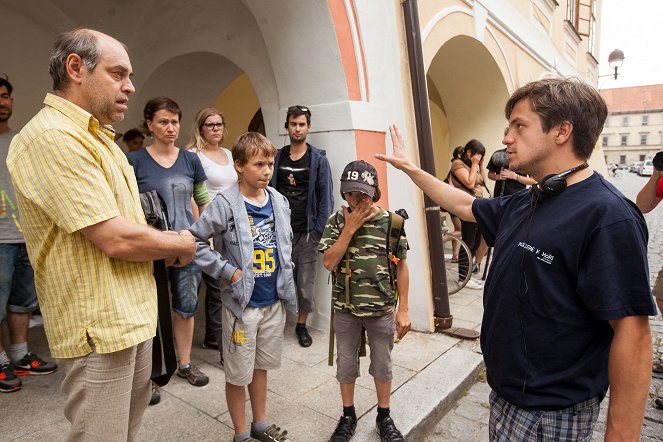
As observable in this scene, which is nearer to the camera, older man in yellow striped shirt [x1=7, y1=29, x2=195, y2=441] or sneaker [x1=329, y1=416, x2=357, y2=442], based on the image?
older man in yellow striped shirt [x1=7, y1=29, x2=195, y2=441]

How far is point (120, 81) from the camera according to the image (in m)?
1.62

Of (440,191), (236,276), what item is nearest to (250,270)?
(236,276)

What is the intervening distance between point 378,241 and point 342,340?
0.63 meters

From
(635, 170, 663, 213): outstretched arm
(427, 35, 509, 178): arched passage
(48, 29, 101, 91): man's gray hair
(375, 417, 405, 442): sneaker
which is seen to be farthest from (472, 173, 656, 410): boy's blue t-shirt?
(427, 35, 509, 178): arched passage

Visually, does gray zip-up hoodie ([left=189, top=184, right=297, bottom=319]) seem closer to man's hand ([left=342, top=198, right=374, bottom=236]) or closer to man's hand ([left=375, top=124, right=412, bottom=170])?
man's hand ([left=342, top=198, right=374, bottom=236])

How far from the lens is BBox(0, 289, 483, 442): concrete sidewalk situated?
260 centimetres

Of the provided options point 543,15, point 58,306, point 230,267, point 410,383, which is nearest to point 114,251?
point 58,306

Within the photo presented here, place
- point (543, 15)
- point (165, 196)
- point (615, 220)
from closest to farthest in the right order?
point (615, 220) < point (165, 196) < point (543, 15)

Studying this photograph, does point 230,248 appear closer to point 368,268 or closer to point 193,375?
point 368,268

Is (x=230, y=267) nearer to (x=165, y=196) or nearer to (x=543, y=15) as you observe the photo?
(x=165, y=196)

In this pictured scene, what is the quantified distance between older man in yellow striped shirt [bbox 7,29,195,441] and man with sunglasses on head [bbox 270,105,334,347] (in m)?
2.28

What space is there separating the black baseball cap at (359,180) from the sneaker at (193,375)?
1.80m

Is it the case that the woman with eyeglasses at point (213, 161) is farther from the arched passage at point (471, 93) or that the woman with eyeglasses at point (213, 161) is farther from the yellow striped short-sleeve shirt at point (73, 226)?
the arched passage at point (471, 93)

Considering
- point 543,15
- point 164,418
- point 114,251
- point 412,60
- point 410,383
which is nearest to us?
point 114,251
